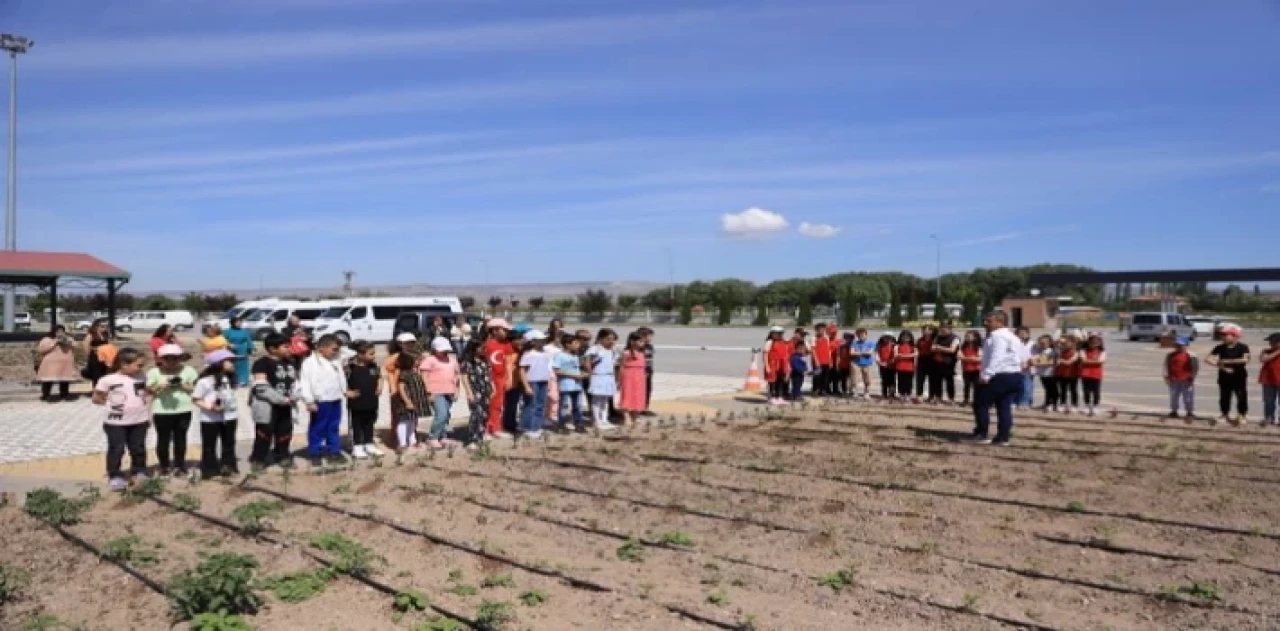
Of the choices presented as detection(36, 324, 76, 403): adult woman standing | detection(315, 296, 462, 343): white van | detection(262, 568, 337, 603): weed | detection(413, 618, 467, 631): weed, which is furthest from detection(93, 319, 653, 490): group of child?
detection(315, 296, 462, 343): white van

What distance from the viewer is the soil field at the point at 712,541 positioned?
5.69 meters

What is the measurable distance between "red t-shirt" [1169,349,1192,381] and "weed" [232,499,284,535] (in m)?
11.9

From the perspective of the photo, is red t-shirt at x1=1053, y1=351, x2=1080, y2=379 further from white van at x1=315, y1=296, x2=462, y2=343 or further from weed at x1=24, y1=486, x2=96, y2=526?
white van at x1=315, y1=296, x2=462, y2=343

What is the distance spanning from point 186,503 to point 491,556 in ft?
10.4

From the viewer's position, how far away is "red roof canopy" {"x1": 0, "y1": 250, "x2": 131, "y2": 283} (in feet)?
99.3

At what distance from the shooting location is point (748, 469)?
9953 mm

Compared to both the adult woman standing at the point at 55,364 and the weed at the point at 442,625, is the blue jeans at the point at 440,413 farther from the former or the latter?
the adult woman standing at the point at 55,364

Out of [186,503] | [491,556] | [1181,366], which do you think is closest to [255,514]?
[186,503]

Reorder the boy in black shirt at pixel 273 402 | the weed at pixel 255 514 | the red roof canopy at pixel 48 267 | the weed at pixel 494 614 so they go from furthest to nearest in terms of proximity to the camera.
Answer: the red roof canopy at pixel 48 267 → the boy in black shirt at pixel 273 402 → the weed at pixel 255 514 → the weed at pixel 494 614

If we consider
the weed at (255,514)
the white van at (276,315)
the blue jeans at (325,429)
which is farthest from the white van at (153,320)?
the weed at (255,514)

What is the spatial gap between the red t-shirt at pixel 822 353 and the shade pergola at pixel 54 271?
24388 millimetres

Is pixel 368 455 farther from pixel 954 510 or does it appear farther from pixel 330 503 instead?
pixel 954 510

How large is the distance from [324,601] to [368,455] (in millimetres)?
4846

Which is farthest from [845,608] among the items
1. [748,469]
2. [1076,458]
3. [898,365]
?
[898,365]
